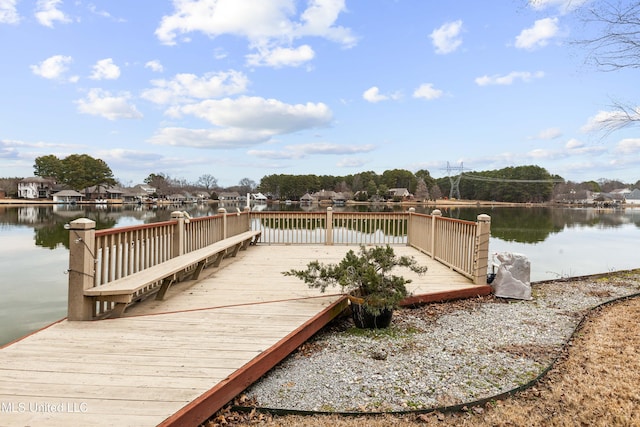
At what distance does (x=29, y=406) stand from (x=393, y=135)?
31.0 meters

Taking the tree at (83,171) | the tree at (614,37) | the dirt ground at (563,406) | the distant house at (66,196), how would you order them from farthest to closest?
the distant house at (66,196), the tree at (83,171), the tree at (614,37), the dirt ground at (563,406)

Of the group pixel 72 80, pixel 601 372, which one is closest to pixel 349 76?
pixel 72 80

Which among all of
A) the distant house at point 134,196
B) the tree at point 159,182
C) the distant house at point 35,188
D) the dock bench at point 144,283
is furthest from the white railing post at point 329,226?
the tree at point 159,182

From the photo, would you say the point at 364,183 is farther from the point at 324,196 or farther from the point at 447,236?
the point at 447,236

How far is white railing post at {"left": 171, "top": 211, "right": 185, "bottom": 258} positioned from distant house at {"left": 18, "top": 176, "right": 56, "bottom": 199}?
82962 millimetres

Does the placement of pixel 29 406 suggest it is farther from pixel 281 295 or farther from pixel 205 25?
pixel 205 25

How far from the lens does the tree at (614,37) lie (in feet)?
17.7

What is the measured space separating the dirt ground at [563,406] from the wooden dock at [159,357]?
11.0 inches

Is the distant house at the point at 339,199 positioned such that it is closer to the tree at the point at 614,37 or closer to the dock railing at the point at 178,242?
the dock railing at the point at 178,242

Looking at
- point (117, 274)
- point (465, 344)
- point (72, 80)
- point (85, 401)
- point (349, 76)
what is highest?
point (349, 76)

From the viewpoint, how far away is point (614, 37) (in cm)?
562

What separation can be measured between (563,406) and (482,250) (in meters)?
2.84

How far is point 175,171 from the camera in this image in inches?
3848

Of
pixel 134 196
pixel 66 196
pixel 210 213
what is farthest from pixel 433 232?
pixel 134 196
